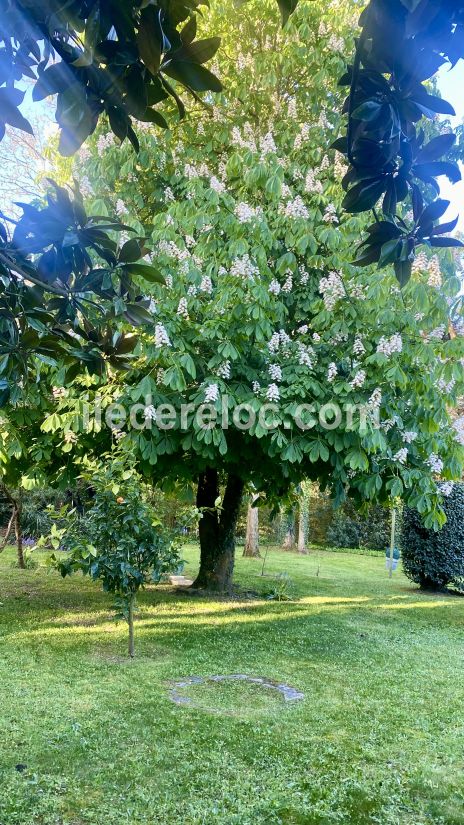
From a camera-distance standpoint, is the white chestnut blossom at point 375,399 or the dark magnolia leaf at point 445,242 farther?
the white chestnut blossom at point 375,399

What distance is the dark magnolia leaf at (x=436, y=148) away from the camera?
1.13 metres

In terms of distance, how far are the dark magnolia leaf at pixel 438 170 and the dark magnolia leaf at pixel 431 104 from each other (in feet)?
0.28

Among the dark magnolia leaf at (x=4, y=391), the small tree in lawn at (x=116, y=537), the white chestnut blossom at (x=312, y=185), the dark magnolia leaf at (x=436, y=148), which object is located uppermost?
the white chestnut blossom at (x=312, y=185)

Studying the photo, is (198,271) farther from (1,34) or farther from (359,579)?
(359,579)

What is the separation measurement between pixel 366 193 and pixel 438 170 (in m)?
0.15

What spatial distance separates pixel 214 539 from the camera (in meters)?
9.55

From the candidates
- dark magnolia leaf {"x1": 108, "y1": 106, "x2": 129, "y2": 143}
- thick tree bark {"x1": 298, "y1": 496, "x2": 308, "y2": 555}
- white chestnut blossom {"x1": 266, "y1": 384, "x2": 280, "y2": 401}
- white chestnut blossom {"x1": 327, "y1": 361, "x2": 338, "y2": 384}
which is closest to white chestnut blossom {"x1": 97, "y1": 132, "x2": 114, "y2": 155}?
white chestnut blossom {"x1": 266, "y1": 384, "x2": 280, "y2": 401}

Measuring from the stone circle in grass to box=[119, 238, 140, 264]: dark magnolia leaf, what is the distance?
3.64 m

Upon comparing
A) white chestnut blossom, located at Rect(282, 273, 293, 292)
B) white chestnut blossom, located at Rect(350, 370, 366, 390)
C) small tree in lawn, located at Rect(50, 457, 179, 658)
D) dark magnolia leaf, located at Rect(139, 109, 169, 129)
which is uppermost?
white chestnut blossom, located at Rect(282, 273, 293, 292)

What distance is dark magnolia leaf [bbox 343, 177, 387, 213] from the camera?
4.14 feet

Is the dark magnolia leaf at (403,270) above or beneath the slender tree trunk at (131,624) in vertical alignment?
above

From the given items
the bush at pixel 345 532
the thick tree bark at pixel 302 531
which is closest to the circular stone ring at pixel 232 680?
the thick tree bark at pixel 302 531

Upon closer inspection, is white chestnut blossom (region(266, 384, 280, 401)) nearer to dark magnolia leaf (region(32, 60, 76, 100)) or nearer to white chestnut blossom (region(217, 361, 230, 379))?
white chestnut blossom (region(217, 361, 230, 379))

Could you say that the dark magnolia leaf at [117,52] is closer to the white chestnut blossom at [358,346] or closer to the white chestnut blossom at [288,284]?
the white chestnut blossom at [358,346]
